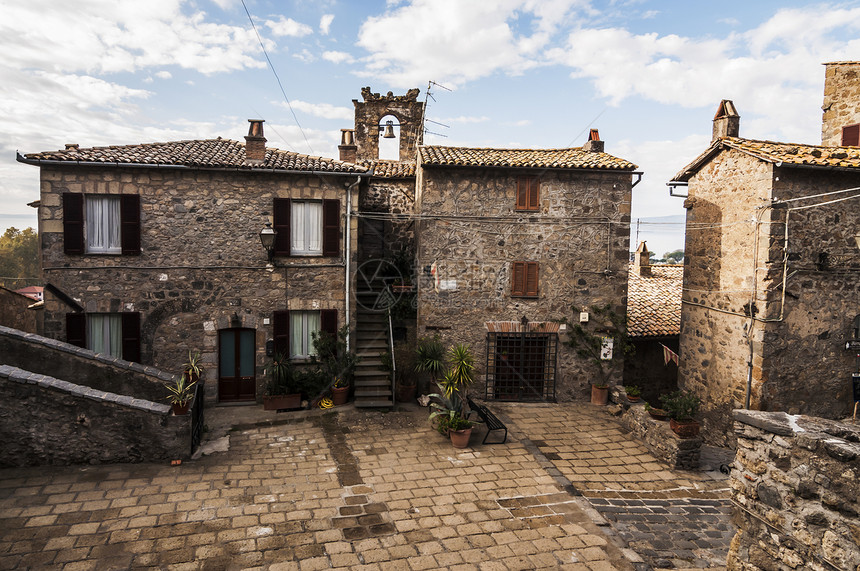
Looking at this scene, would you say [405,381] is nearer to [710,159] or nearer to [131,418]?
[131,418]

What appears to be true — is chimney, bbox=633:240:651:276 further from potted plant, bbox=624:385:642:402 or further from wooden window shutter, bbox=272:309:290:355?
wooden window shutter, bbox=272:309:290:355

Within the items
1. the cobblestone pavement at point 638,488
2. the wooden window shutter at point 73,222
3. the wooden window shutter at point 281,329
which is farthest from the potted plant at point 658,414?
the wooden window shutter at point 73,222

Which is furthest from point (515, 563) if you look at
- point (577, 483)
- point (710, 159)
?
point (710, 159)

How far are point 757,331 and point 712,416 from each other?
2588 mm

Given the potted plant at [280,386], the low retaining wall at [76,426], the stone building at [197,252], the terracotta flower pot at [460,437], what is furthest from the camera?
the potted plant at [280,386]

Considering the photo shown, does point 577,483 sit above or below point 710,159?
below

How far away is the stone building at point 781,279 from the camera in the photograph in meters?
10.7

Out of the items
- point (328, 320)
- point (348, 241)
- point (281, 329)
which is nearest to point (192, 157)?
point (348, 241)

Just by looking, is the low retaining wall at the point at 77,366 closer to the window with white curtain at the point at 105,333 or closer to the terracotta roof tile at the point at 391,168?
the window with white curtain at the point at 105,333

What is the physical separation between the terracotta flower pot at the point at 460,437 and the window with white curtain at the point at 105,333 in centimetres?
831

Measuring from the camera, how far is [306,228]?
1273 centimetres

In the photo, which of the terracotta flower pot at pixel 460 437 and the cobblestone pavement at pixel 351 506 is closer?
the cobblestone pavement at pixel 351 506

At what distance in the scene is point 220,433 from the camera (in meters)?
10.5

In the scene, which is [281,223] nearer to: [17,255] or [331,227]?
[331,227]
